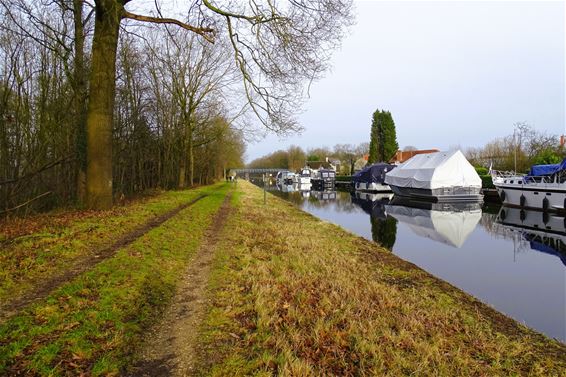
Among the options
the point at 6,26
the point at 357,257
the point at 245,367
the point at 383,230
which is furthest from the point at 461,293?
the point at 6,26

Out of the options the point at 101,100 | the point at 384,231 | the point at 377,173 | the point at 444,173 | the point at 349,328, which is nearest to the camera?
the point at 349,328

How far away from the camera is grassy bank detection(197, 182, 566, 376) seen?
3.64 metres

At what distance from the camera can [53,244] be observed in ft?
22.0

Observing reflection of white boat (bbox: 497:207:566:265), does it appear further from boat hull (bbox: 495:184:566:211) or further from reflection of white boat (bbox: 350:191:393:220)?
reflection of white boat (bbox: 350:191:393:220)

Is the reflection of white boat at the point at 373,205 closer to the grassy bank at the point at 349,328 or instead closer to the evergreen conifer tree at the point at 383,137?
the grassy bank at the point at 349,328

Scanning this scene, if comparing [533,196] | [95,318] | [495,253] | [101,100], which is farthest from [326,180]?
[95,318]

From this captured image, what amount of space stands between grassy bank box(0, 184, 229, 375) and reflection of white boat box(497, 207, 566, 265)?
40.5ft

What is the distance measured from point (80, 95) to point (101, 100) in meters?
4.72

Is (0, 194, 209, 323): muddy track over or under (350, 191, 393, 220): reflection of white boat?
over

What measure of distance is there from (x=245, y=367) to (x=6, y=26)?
1474 cm

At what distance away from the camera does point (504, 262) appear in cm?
1124

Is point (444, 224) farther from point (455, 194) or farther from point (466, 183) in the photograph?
point (466, 183)

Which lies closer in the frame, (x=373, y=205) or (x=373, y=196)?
(x=373, y=205)

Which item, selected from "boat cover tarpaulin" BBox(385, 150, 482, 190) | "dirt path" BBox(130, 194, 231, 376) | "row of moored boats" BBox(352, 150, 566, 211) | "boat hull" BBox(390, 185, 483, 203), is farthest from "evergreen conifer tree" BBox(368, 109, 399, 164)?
"dirt path" BBox(130, 194, 231, 376)
